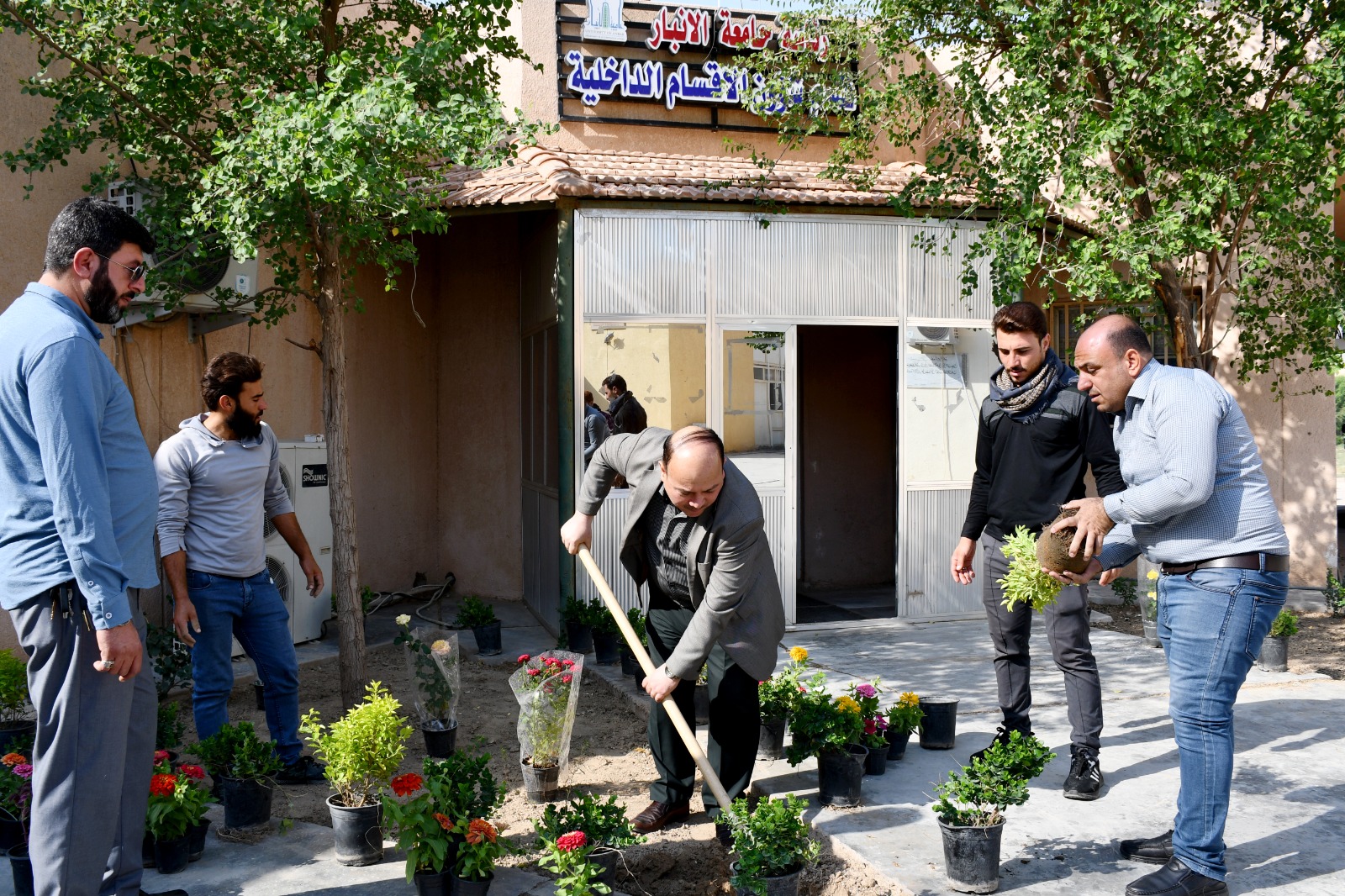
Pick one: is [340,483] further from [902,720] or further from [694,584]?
[902,720]

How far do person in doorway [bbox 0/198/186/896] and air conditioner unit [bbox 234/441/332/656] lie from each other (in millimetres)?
4360

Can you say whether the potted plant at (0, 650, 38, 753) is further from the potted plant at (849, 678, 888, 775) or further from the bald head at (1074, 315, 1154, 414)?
the bald head at (1074, 315, 1154, 414)

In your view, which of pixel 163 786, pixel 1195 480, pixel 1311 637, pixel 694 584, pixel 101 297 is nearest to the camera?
pixel 101 297

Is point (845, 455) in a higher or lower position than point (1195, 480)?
lower

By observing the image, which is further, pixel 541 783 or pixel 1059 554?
pixel 541 783

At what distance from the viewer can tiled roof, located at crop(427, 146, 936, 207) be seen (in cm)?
789

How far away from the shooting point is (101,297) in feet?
10.5

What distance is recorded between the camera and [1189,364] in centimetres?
792

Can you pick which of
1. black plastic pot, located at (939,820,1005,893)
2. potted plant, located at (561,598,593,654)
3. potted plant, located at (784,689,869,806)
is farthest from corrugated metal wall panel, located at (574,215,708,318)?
black plastic pot, located at (939,820,1005,893)

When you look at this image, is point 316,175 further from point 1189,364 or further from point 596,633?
point 1189,364

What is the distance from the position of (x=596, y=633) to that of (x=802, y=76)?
4697 millimetres

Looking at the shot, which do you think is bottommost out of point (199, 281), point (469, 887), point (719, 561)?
point (469, 887)

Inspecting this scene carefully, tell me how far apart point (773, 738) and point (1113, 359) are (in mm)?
2455

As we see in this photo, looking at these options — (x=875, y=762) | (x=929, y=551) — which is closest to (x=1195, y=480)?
(x=875, y=762)
